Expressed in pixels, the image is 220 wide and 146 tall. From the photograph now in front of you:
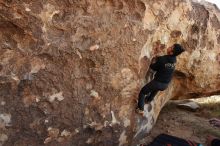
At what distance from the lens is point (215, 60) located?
859cm

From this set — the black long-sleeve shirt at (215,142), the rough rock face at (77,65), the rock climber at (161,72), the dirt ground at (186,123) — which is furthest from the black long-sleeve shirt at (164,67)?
the black long-sleeve shirt at (215,142)

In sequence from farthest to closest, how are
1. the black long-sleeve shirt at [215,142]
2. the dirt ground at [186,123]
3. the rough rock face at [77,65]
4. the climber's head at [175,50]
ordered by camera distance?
the dirt ground at [186,123]
the black long-sleeve shirt at [215,142]
the climber's head at [175,50]
the rough rock face at [77,65]

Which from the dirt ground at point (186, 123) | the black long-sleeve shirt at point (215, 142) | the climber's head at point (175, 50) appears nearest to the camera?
the climber's head at point (175, 50)

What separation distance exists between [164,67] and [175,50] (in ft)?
1.09

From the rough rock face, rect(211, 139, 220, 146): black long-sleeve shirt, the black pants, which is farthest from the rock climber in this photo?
rect(211, 139, 220, 146): black long-sleeve shirt

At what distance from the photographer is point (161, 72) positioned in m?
6.81

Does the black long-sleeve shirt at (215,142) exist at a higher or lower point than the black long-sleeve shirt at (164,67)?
lower

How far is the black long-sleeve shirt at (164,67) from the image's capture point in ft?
22.0

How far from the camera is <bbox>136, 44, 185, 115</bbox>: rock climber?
6.71 meters

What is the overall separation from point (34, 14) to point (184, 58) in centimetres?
351

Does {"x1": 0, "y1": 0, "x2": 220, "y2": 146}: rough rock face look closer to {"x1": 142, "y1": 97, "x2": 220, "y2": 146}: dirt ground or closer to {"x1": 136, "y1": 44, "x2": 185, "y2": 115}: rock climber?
{"x1": 136, "y1": 44, "x2": 185, "y2": 115}: rock climber

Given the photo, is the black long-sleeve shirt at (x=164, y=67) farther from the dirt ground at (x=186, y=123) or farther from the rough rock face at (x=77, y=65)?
the dirt ground at (x=186, y=123)

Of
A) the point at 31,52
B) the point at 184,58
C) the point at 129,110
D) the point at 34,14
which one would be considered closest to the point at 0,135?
the point at 31,52

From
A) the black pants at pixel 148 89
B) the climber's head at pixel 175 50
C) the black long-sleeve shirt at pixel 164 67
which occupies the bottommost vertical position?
the black pants at pixel 148 89
